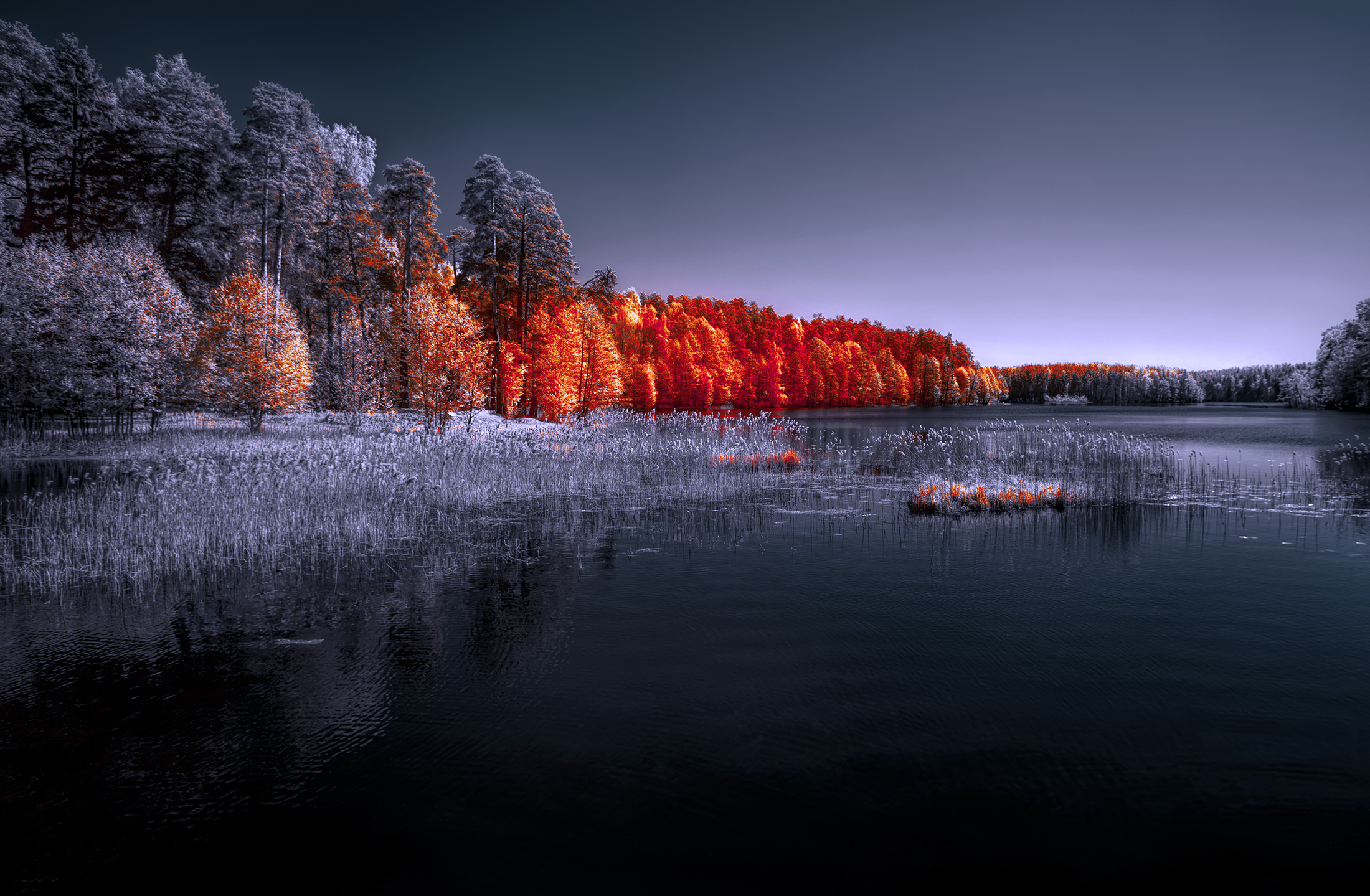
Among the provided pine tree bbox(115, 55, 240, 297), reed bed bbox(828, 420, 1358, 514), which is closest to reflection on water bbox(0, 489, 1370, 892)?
reed bed bbox(828, 420, 1358, 514)

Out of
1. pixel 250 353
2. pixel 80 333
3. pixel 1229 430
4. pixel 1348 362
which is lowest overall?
pixel 1229 430

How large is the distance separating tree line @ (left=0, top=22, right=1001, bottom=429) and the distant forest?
0.13 meters

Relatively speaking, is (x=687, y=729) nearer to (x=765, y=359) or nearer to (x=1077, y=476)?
(x=1077, y=476)

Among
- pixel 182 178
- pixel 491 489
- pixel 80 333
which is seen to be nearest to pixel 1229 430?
pixel 491 489

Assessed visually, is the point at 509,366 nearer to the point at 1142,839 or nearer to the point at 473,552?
the point at 473,552

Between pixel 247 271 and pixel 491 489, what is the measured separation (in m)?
29.3

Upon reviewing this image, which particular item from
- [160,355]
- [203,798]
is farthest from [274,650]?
[160,355]

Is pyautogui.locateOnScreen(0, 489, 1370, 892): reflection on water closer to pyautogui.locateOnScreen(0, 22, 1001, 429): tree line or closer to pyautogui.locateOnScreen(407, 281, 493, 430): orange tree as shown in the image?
pyautogui.locateOnScreen(407, 281, 493, 430): orange tree

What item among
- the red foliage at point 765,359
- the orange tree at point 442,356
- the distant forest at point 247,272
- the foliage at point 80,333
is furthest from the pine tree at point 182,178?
the red foliage at point 765,359

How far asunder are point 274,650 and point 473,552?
487cm

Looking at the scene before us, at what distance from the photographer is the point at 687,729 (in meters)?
6.23

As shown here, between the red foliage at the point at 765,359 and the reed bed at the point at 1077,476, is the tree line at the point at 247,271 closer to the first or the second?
the red foliage at the point at 765,359

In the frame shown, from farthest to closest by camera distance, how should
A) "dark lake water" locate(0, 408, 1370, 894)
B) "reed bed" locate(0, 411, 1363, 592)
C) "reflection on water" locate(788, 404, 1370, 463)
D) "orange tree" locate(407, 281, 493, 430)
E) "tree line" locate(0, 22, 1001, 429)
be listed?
"reflection on water" locate(788, 404, 1370, 463), "orange tree" locate(407, 281, 493, 430), "tree line" locate(0, 22, 1001, 429), "reed bed" locate(0, 411, 1363, 592), "dark lake water" locate(0, 408, 1370, 894)

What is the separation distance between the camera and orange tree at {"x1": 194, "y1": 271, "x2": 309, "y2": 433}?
32.9 metres
